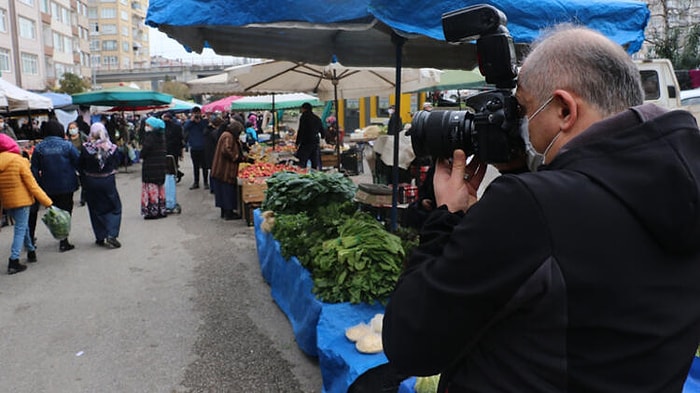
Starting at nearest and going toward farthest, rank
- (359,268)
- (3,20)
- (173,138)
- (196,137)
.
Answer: (359,268), (196,137), (173,138), (3,20)

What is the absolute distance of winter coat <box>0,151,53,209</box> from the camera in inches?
235

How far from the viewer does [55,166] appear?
6.97 m

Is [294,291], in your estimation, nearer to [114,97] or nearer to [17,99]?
[17,99]

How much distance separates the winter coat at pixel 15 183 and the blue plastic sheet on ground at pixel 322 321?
10.5 ft

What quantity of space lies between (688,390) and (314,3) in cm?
298

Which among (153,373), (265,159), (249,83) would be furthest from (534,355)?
→ (265,159)

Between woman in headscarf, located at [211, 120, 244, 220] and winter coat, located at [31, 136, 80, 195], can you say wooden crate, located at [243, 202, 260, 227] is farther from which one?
winter coat, located at [31, 136, 80, 195]

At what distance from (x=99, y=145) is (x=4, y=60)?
46338 mm

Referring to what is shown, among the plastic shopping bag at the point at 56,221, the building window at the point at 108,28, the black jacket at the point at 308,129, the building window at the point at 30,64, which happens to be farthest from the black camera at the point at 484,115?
the building window at the point at 108,28

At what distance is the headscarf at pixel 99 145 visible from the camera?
696 cm

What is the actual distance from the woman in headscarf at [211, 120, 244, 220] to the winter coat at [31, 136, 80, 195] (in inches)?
90.5

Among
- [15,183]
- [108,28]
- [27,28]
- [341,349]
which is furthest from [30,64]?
[108,28]

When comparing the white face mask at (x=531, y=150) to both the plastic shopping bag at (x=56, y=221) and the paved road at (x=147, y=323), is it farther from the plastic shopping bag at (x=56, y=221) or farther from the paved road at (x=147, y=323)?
the plastic shopping bag at (x=56, y=221)

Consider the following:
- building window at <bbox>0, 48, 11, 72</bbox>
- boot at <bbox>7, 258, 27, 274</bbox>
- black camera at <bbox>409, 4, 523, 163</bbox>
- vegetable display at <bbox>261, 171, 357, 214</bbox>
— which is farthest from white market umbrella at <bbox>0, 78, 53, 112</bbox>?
building window at <bbox>0, 48, 11, 72</bbox>
